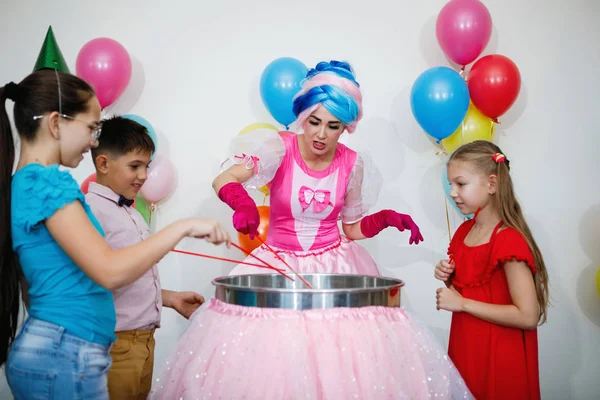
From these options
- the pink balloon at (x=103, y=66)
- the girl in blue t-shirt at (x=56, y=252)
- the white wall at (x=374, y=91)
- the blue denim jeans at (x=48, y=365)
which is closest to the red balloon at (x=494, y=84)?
the white wall at (x=374, y=91)

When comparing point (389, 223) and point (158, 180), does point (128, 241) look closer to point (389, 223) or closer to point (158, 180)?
point (389, 223)

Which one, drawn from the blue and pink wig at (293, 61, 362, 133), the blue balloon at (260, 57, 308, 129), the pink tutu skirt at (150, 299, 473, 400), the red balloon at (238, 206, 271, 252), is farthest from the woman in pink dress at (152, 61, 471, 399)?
the blue balloon at (260, 57, 308, 129)

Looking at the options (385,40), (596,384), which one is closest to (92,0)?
(385,40)

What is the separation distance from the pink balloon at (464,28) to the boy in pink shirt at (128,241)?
1.49 m

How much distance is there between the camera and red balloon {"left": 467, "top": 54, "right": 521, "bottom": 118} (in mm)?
2465

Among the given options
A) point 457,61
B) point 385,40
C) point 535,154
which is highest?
point 385,40

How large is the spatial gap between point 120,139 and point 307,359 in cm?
104

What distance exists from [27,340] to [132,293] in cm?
49

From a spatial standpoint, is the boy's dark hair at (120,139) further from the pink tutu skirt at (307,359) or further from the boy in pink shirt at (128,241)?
the pink tutu skirt at (307,359)

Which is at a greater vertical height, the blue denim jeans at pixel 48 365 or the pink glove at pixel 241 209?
the pink glove at pixel 241 209

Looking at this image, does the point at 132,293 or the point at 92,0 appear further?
the point at 92,0

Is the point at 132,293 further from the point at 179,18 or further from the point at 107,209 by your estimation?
the point at 179,18

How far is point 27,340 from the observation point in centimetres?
112

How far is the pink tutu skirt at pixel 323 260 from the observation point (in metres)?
1.86
